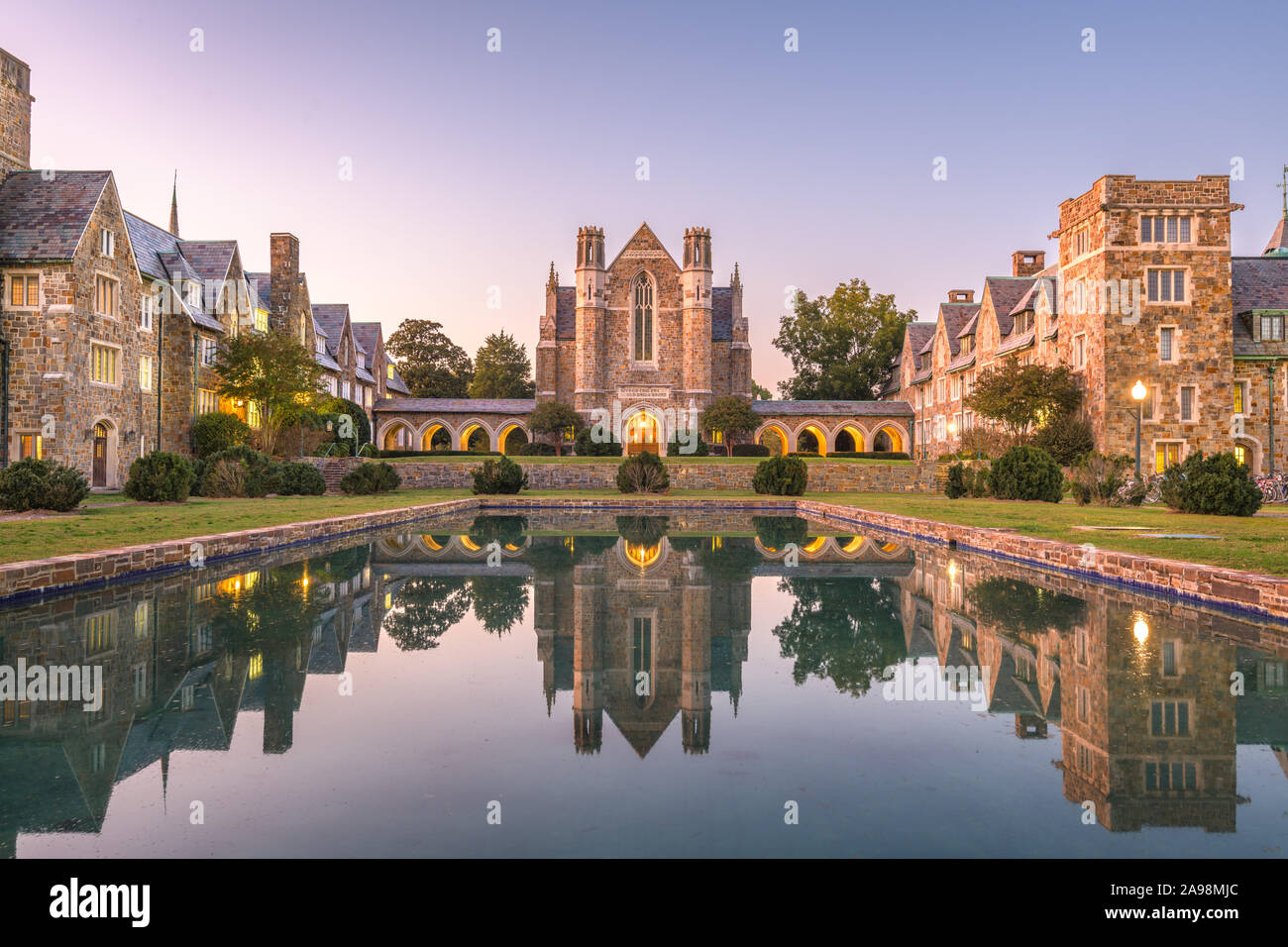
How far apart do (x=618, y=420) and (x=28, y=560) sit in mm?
38028

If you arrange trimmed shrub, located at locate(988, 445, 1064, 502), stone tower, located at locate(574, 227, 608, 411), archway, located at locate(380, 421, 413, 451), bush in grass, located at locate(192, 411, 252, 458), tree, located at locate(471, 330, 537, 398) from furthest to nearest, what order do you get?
tree, located at locate(471, 330, 537, 398), archway, located at locate(380, 421, 413, 451), stone tower, located at locate(574, 227, 608, 411), bush in grass, located at locate(192, 411, 252, 458), trimmed shrub, located at locate(988, 445, 1064, 502)

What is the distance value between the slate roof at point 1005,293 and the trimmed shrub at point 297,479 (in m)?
31.3

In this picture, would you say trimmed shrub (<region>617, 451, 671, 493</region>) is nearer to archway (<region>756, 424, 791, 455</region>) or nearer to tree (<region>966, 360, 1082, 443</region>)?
tree (<region>966, 360, 1082, 443</region>)

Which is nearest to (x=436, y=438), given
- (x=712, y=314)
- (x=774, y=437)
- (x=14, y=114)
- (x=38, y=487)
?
(x=712, y=314)

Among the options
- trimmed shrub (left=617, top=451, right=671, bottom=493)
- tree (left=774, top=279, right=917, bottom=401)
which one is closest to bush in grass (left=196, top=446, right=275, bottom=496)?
trimmed shrub (left=617, top=451, right=671, bottom=493)

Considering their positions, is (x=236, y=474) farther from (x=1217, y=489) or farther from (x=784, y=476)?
(x=1217, y=489)

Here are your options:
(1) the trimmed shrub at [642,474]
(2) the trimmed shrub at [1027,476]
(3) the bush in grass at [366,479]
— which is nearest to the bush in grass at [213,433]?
(3) the bush in grass at [366,479]

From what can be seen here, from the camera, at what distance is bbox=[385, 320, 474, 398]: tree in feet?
220

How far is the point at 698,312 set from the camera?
4616 cm

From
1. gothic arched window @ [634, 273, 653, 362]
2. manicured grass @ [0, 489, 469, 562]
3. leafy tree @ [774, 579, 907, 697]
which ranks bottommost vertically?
leafy tree @ [774, 579, 907, 697]

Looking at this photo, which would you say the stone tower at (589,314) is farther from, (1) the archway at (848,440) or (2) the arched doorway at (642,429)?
(1) the archway at (848,440)

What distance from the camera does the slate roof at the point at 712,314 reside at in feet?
161

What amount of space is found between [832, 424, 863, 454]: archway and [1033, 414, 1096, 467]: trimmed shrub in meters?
20.0
